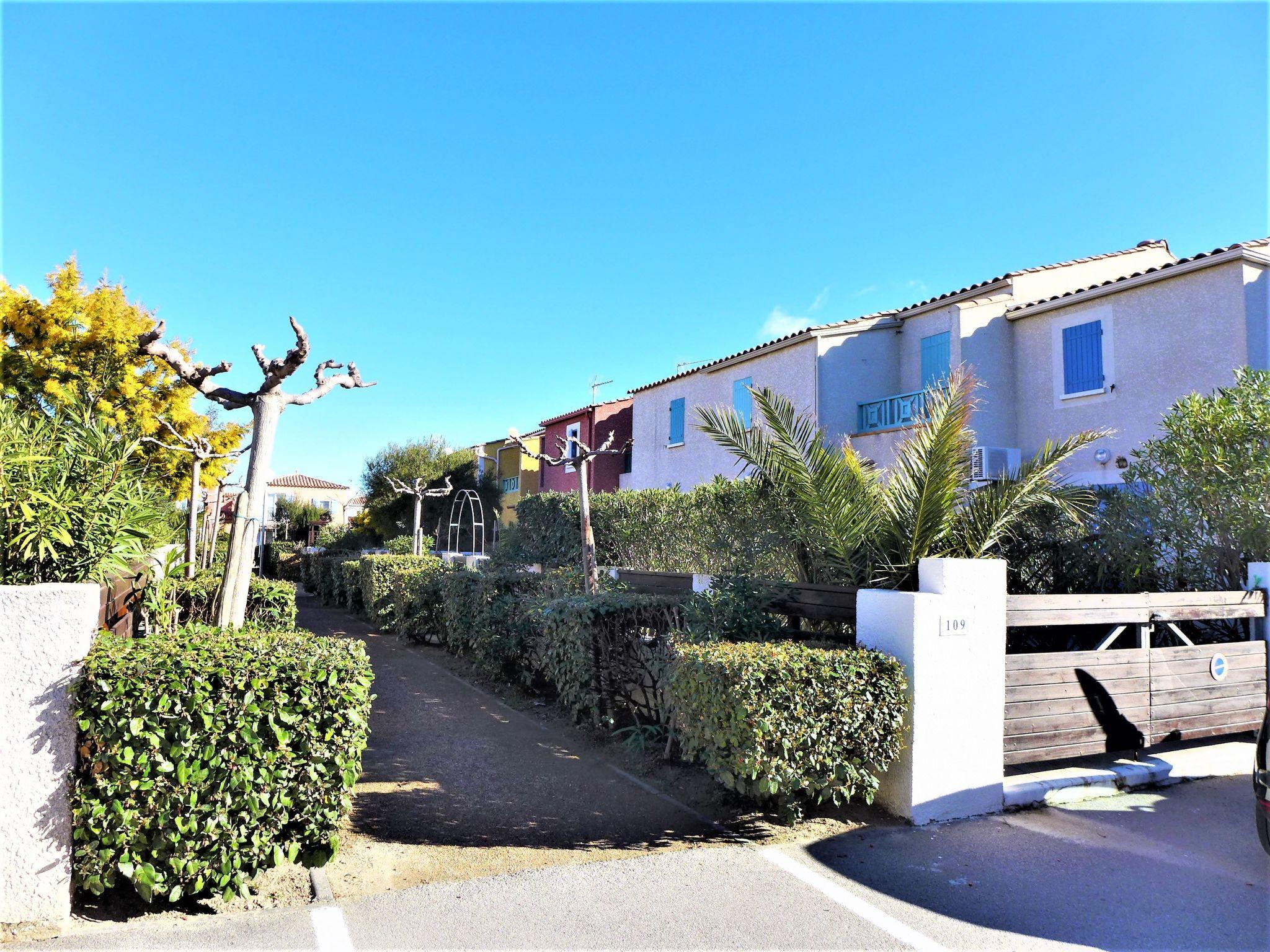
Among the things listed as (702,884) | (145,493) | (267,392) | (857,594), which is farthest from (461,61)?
(702,884)

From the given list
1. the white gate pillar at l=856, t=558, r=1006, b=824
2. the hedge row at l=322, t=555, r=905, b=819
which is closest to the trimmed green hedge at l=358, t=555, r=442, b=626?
the hedge row at l=322, t=555, r=905, b=819

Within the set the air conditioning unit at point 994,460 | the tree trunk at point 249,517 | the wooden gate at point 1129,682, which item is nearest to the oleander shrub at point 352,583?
the tree trunk at point 249,517

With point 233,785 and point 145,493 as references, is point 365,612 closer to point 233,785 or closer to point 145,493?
point 145,493

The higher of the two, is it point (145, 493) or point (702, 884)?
point (145, 493)

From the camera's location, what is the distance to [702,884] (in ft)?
13.9

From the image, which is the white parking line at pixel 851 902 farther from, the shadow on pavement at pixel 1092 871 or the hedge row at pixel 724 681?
the hedge row at pixel 724 681

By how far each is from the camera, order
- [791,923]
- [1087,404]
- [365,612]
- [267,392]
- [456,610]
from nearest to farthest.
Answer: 1. [791,923]
2. [267,392]
3. [456,610]
4. [1087,404]
5. [365,612]

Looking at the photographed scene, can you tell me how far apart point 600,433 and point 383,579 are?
19706 millimetres

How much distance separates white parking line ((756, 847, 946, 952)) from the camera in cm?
367

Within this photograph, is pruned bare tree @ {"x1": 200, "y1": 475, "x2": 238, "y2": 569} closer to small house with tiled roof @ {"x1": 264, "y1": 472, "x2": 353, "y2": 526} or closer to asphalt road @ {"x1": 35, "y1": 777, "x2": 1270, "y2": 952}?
asphalt road @ {"x1": 35, "y1": 777, "x2": 1270, "y2": 952}

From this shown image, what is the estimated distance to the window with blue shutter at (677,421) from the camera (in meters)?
23.7

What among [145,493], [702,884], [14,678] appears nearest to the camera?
[14,678]

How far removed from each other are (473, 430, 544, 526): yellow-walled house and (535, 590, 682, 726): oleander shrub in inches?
1184

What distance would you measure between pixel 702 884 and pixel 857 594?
2285 mm
